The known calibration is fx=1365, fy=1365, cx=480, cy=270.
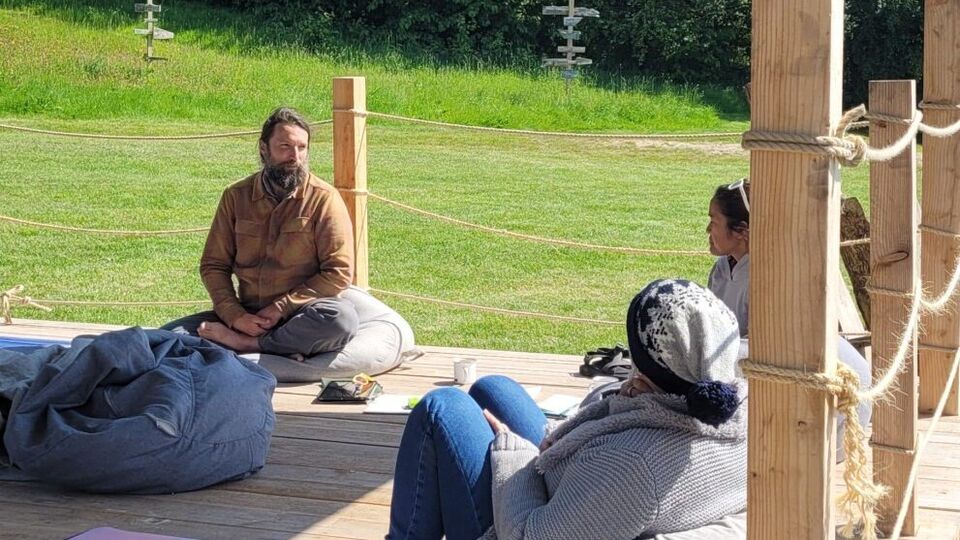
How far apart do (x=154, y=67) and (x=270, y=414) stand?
1299cm

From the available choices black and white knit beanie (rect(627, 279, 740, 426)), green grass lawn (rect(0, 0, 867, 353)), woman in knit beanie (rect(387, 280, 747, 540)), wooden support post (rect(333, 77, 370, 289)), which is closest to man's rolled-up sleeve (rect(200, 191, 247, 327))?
wooden support post (rect(333, 77, 370, 289))

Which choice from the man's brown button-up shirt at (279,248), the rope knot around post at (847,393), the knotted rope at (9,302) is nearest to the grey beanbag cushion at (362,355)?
the man's brown button-up shirt at (279,248)

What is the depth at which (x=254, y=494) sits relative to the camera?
3.69m

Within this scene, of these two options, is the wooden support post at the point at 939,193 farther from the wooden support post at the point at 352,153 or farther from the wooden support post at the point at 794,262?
the wooden support post at the point at 352,153

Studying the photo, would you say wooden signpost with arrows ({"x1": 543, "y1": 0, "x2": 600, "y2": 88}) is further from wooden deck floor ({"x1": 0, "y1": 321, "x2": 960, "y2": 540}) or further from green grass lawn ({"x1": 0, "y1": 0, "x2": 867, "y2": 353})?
wooden deck floor ({"x1": 0, "y1": 321, "x2": 960, "y2": 540})

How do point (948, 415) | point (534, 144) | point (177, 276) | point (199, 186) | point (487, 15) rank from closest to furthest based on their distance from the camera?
point (948, 415) < point (177, 276) < point (199, 186) < point (534, 144) < point (487, 15)

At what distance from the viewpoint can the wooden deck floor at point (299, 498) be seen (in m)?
3.40

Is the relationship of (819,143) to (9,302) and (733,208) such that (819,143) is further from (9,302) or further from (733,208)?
(9,302)

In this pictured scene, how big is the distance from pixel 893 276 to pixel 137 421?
1.97 m

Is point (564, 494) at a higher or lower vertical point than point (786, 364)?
lower

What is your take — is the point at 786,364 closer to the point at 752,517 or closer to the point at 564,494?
the point at 752,517

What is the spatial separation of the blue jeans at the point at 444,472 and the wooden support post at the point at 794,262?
2.76 feet

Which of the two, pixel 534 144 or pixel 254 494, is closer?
pixel 254 494

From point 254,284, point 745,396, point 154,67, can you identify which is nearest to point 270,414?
point 254,284
